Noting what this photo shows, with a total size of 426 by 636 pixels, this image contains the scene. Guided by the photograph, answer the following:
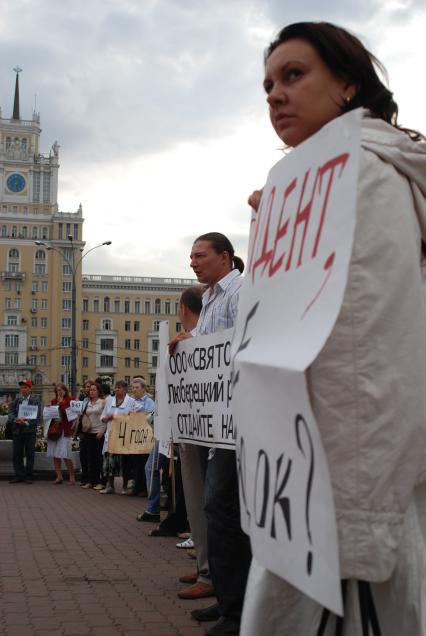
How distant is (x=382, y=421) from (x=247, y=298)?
0.47 metres

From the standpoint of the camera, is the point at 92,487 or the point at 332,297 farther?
the point at 92,487

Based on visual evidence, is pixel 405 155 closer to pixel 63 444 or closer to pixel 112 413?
pixel 112 413

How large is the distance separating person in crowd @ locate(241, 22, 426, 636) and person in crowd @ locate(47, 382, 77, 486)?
49.2 ft

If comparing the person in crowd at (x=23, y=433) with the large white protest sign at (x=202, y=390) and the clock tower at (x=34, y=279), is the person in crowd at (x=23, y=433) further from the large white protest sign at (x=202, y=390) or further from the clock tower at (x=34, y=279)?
the clock tower at (x=34, y=279)

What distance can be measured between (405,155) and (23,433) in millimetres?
15634

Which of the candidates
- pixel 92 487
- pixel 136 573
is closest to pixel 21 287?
pixel 92 487

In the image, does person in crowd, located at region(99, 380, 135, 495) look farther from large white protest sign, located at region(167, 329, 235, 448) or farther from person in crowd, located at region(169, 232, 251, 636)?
person in crowd, located at region(169, 232, 251, 636)

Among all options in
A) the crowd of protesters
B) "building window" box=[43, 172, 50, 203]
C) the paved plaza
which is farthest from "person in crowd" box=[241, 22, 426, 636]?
"building window" box=[43, 172, 50, 203]

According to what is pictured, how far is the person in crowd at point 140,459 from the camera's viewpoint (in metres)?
13.7

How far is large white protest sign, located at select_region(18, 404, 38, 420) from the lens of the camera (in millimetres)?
16750

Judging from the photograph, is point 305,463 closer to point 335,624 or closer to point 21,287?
point 335,624

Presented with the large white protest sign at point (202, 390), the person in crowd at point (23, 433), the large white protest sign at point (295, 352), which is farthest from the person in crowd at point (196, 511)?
the person in crowd at point (23, 433)

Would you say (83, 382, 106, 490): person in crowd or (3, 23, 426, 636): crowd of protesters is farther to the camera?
(83, 382, 106, 490): person in crowd

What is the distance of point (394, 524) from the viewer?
5.14 ft
